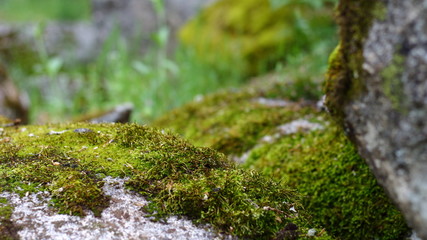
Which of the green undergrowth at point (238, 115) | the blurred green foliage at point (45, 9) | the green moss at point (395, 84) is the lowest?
the green moss at point (395, 84)

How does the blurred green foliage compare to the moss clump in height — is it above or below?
above

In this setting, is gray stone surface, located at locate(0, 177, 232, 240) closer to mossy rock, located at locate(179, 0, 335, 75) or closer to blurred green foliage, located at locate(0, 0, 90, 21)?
mossy rock, located at locate(179, 0, 335, 75)

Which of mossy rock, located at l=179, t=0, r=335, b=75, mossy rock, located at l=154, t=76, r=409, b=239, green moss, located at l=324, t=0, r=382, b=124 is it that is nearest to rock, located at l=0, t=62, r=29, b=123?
mossy rock, located at l=154, t=76, r=409, b=239

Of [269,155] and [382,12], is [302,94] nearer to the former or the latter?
[269,155]

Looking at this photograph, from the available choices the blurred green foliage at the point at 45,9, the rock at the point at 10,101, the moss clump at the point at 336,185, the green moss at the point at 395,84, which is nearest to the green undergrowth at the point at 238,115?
the moss clump at the point at 336,185

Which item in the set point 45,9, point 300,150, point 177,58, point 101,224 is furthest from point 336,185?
point 45,9

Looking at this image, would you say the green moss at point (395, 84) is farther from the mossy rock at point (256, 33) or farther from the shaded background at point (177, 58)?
the mossy rock at point (256, 33)
